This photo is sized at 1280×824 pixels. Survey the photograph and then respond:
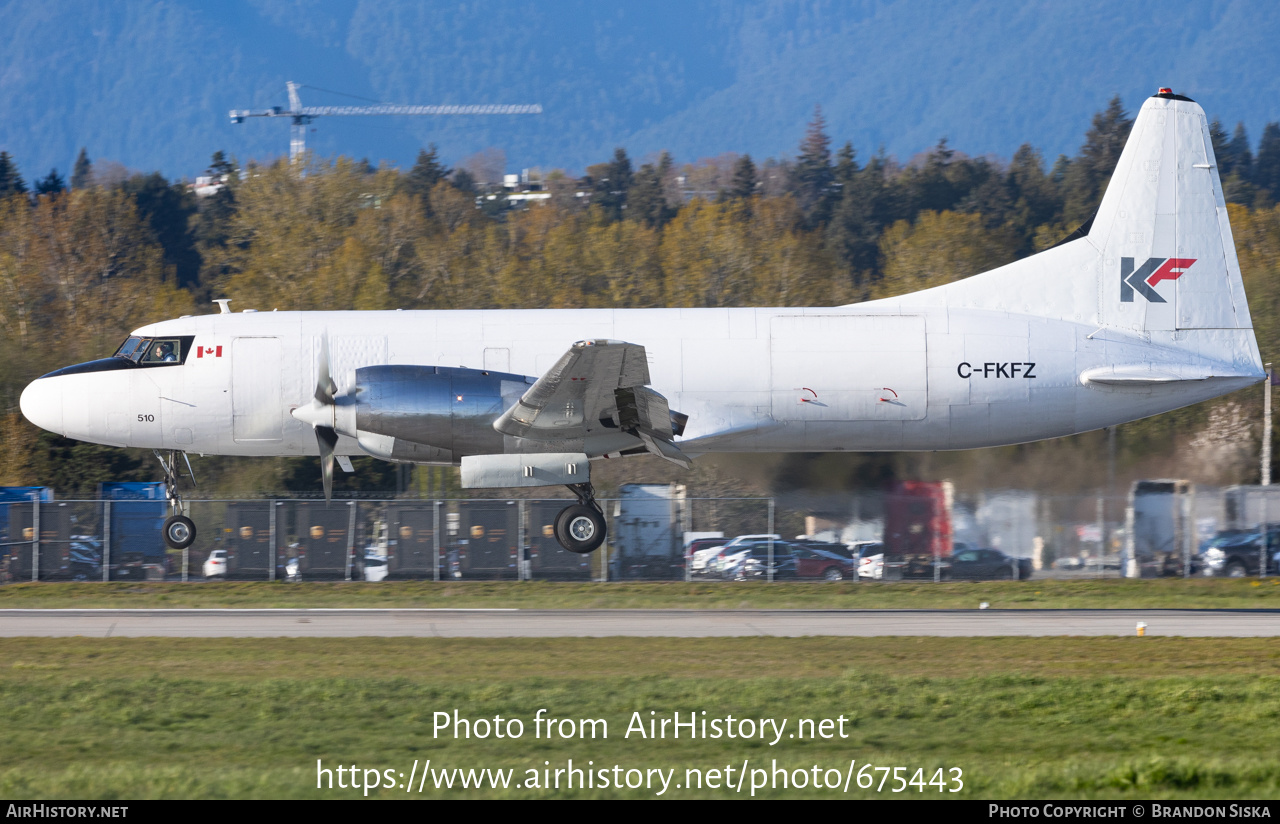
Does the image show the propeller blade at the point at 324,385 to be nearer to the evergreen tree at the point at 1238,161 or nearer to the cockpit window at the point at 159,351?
the cockpit window at the point at 159,351

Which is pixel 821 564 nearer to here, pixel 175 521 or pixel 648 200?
pixel 175 521

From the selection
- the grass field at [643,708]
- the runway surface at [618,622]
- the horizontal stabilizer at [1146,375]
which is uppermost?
the horizontal stabilizer at [1146,375]

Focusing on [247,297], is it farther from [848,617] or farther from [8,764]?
[8,764]

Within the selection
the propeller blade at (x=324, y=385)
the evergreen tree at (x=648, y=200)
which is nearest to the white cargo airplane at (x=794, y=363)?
the propeller blade at (x=324, y=385)

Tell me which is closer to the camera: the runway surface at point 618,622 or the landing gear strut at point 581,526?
the runway surface at point 618,622

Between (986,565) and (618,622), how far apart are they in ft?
38.3

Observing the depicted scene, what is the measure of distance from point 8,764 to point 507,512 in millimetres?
19688

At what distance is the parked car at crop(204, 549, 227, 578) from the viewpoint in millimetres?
31266

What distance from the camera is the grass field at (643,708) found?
456 inches

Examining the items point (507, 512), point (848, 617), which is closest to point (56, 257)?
point (507, 512)

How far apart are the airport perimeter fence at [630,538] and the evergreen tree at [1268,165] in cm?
8591

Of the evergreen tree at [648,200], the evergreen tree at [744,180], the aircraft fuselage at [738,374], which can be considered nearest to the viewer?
the aircraft fuselage at [738,374]

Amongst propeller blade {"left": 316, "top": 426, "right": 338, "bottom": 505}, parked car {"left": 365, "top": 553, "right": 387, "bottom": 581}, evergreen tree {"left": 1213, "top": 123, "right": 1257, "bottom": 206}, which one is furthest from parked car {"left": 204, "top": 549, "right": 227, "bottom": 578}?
evergreen tree {"left": 1213, "top": 123, "right": 1257, "bottom": 206}

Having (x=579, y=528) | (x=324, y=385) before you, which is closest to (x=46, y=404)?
(x=324, y=385)
